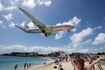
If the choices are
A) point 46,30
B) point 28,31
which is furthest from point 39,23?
point 28,31

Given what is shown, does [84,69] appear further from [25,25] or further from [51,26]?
[25,25]

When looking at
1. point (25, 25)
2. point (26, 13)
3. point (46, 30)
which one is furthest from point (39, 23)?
point (25, 25)

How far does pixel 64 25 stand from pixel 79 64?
2172 centimetres

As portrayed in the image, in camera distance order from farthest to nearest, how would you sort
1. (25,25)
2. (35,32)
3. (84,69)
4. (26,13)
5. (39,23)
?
1. (25,25)
2. (35,32)
3. (39,23)
4. (26,13)
5. (84,69)

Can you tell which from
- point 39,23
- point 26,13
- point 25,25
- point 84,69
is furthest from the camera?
point 25,25

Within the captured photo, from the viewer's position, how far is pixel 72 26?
23.7 m

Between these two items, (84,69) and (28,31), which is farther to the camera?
(28,31)

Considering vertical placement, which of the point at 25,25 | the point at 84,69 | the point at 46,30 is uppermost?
the point at 25,25

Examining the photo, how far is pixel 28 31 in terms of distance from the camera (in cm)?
2934

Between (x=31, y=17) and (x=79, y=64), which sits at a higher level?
(x=31, y=17)

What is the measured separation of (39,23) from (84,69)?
21633mm

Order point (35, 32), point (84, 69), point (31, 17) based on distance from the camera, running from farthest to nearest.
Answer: point (35, 32) → point (31, 17) → point (84, 69)

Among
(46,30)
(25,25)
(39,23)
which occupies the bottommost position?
(46,30)

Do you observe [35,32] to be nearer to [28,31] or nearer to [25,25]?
[28,31]
